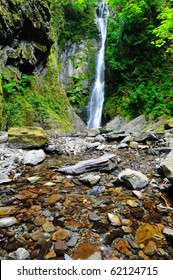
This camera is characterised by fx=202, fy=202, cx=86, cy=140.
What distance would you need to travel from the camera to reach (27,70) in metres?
11.2

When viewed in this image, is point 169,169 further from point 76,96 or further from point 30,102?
point 76,96

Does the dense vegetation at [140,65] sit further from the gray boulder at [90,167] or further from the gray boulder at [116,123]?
the gray boulder at [90,167]

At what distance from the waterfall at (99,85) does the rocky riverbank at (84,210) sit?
464 inches

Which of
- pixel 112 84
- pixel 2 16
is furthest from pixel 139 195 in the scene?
pixel 112 84

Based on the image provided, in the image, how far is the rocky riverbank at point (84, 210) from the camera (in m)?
2.07

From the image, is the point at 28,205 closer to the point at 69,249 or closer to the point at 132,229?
the point at 69,249

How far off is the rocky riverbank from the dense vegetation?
8377 mm

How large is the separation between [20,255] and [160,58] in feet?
48.5

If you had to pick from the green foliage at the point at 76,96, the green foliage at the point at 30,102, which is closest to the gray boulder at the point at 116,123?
the green foliage at the point at 30,102

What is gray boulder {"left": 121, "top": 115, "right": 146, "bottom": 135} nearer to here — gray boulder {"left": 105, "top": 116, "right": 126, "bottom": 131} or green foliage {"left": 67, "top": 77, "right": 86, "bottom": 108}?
gray boulder {"left": 105, "top": 116, "right": 126, "bottom": 131}

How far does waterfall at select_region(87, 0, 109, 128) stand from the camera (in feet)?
54.3

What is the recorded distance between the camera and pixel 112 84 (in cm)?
1662

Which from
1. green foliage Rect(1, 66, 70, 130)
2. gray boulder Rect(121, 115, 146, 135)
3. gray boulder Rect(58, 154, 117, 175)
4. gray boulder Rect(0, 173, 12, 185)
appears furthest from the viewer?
gray boulder Rect(121, 115, 146, 135)

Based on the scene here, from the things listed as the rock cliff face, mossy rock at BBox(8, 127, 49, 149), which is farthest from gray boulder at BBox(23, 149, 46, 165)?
the rock cliff face
